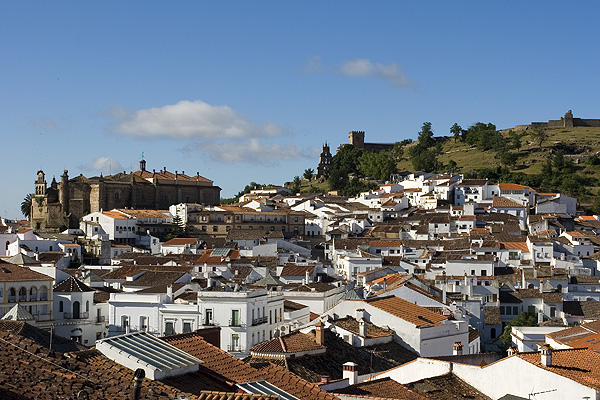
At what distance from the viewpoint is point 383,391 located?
59.6 feet

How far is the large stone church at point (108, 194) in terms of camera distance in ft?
324

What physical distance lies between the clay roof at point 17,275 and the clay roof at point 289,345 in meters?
21.8

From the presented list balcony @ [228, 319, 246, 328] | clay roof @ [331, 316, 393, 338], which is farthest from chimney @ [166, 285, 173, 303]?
clay roof @ [331, 316, 393, 338]

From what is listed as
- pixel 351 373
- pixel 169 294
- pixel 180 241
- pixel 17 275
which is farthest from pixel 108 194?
pixel 351 373

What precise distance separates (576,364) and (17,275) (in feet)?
109

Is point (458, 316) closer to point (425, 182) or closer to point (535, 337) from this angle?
point (535, 337)

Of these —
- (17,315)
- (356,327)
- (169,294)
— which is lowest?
(17,315)

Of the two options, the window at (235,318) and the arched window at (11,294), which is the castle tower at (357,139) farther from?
the window at (235,318)

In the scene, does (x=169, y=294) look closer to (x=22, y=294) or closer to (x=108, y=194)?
(x=22, y=294)

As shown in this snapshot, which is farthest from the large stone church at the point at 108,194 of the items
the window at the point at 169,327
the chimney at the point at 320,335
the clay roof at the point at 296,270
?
the chimney at the point at 320,335

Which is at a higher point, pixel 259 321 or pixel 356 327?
pixel 356 327

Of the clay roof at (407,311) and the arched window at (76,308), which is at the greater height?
the clay roof at (407,311)

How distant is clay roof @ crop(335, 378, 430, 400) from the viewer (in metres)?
17.9

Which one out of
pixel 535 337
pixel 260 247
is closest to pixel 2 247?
pixel 260 247
